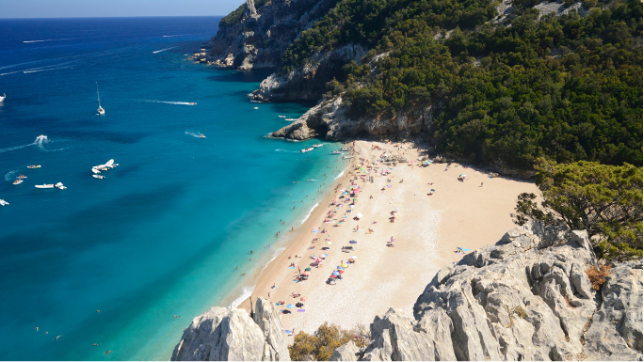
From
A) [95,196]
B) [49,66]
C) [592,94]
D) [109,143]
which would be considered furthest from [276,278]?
[49,66]

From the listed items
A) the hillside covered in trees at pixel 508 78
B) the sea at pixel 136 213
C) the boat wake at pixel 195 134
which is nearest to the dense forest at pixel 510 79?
the hillside covered in trees at pixel 508 78

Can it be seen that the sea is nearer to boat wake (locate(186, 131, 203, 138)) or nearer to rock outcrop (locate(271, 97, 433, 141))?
boat wake (locate(186, 131, 203, 138))

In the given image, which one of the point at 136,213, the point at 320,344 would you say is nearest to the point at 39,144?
the point at 136,213

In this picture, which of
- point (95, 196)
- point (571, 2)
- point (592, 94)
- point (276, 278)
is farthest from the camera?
point (571, 2)

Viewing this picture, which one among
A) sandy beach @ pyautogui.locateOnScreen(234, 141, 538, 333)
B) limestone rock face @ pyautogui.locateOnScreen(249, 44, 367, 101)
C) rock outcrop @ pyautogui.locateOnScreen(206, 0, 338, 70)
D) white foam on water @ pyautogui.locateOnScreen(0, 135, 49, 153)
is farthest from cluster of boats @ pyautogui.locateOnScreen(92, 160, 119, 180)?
rock outcrop @ pyautogui.locateOnScreen(206, 0, 338, 70)

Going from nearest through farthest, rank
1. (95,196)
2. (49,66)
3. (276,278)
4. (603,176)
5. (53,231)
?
(603,176), (276,278), (53,231), (95,196), (49,66)

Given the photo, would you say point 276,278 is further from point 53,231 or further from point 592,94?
point 592,94

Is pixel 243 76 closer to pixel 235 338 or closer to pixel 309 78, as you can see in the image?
pixel 309 78
